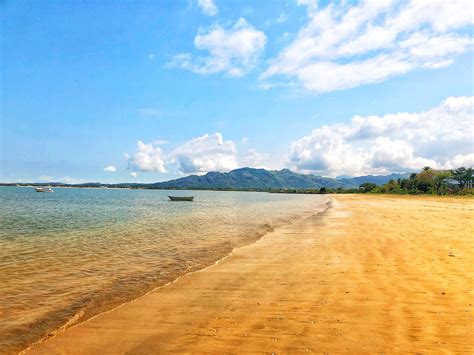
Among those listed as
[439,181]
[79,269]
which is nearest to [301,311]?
[79,269]

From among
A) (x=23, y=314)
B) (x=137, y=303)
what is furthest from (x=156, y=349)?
(x=23, y=314)

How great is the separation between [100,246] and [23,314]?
1193 cm

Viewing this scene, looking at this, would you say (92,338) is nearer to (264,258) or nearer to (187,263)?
(187,263)

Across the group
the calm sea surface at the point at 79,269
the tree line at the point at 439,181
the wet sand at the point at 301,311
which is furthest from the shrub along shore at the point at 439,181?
the wet sand at the point at 301,311

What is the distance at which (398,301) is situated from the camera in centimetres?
908

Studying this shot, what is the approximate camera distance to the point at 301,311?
8508 mm

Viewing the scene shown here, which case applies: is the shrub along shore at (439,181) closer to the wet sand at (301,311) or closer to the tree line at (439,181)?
the tree line at (439,181)

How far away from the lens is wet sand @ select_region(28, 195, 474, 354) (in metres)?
6.80

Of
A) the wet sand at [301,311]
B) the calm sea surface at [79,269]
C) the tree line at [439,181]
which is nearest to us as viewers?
the wet sand at [301,311]

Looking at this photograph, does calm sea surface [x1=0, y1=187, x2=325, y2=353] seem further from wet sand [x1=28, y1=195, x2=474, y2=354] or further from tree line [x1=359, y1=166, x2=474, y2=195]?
tree line [x1=359, y1=166, x2=474, y2=195]

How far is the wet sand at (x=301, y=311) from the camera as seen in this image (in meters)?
6.80

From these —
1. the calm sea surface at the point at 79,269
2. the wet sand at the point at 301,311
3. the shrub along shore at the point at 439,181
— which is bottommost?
the calm sea surface at the point at 79,269

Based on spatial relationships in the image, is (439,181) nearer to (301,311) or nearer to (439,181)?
(439,181)

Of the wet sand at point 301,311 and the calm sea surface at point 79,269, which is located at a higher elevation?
the wet sand at point 301,311
